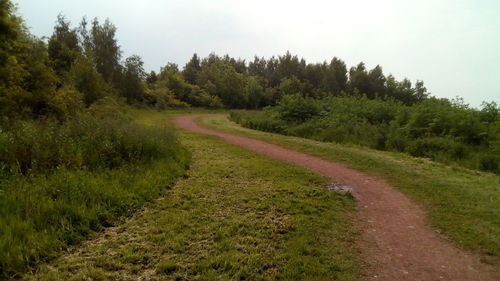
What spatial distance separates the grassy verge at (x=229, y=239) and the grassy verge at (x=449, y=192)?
1.64m

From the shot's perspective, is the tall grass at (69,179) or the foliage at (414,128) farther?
the foliage at (414,128)

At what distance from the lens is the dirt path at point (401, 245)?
352cm

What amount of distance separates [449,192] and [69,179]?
26.5ft

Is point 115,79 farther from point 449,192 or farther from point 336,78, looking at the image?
point 336,78

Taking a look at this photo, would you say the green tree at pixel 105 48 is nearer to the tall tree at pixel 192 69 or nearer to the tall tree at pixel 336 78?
the tall tree at pixel 192 69

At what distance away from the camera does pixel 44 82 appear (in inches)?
435

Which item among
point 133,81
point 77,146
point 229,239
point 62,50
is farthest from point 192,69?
point 229,239

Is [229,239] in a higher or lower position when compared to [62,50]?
lower

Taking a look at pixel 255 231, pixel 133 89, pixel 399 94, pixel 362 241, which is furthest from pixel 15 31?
pixel 399 94

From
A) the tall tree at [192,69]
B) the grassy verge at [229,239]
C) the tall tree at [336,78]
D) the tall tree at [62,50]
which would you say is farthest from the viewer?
the tall tree at [192,69]

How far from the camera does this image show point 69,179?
538 centimetres

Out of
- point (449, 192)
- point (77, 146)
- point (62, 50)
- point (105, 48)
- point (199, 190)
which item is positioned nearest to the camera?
point (199, 190)

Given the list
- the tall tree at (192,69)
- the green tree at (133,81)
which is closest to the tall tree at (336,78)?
the tall tree at (192,69)

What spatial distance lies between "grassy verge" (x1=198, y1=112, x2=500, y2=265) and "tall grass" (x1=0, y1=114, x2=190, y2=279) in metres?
Answer: 5.47
